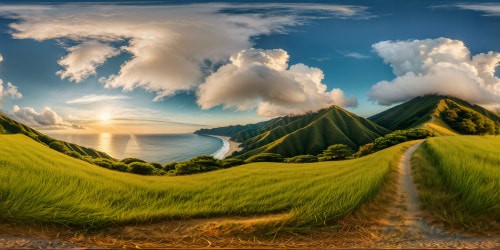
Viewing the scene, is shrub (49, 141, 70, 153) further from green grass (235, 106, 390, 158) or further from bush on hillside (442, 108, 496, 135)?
bush on hillside (442, 108, 496, 135)

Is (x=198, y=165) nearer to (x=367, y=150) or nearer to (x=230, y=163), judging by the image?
(x=230, y=163)

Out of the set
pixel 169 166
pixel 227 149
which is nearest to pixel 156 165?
pixel 169 166

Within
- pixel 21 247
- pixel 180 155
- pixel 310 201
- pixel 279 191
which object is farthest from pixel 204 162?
pixel 21 247

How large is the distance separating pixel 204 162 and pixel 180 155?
1.61 meters

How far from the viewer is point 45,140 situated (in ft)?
25.2

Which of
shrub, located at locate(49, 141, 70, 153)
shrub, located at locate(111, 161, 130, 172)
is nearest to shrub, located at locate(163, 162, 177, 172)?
shrub, located at locate(111, 161, 130, 172)

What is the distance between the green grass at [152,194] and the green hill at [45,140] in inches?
55.7

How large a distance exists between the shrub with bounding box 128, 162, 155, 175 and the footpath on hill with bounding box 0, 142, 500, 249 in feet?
8.20

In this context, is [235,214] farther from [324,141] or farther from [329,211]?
[324,141]

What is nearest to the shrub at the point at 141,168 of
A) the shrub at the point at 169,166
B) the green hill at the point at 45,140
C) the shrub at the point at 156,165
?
the shrub at the point at 156,165

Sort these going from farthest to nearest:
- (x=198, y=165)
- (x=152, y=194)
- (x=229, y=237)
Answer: (x=198, y=165)
(x=152, y=194)
(x=229, y=237)

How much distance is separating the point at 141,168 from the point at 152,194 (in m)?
2.10

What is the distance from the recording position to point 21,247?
394 centimetres

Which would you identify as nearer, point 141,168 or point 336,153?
point 141,168
